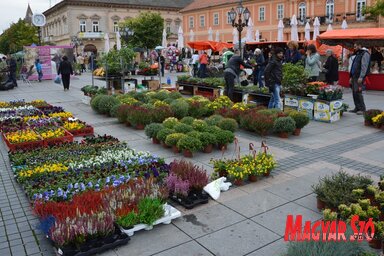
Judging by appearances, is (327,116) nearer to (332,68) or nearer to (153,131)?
(332,68)

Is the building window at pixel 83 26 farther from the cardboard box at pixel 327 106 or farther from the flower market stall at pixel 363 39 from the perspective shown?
the cardboard box at pixel 327 106

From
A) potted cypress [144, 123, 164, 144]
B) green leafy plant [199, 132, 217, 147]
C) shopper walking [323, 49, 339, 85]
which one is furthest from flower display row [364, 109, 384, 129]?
potted cypress [144, 123, 164, 144]

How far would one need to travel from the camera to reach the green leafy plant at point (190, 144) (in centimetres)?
743

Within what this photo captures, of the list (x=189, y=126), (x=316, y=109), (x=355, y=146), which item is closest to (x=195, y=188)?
(x=189, y=126)

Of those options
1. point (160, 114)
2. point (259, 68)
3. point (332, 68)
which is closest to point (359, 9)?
point (259, 68)

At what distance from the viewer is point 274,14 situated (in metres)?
47.3

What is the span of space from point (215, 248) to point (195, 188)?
4.61 ft

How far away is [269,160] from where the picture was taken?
6238 mm

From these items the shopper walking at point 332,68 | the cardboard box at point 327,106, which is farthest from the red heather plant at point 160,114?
the shopper walking at point 332,68

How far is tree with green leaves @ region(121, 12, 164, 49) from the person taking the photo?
46.1 metres

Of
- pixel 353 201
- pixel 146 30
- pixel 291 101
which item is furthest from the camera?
pixel 146 30

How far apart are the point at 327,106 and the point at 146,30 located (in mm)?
38546

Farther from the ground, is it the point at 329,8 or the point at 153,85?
the point at 329,8

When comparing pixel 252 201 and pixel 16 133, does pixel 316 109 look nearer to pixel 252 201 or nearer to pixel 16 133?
pixel 252 201
